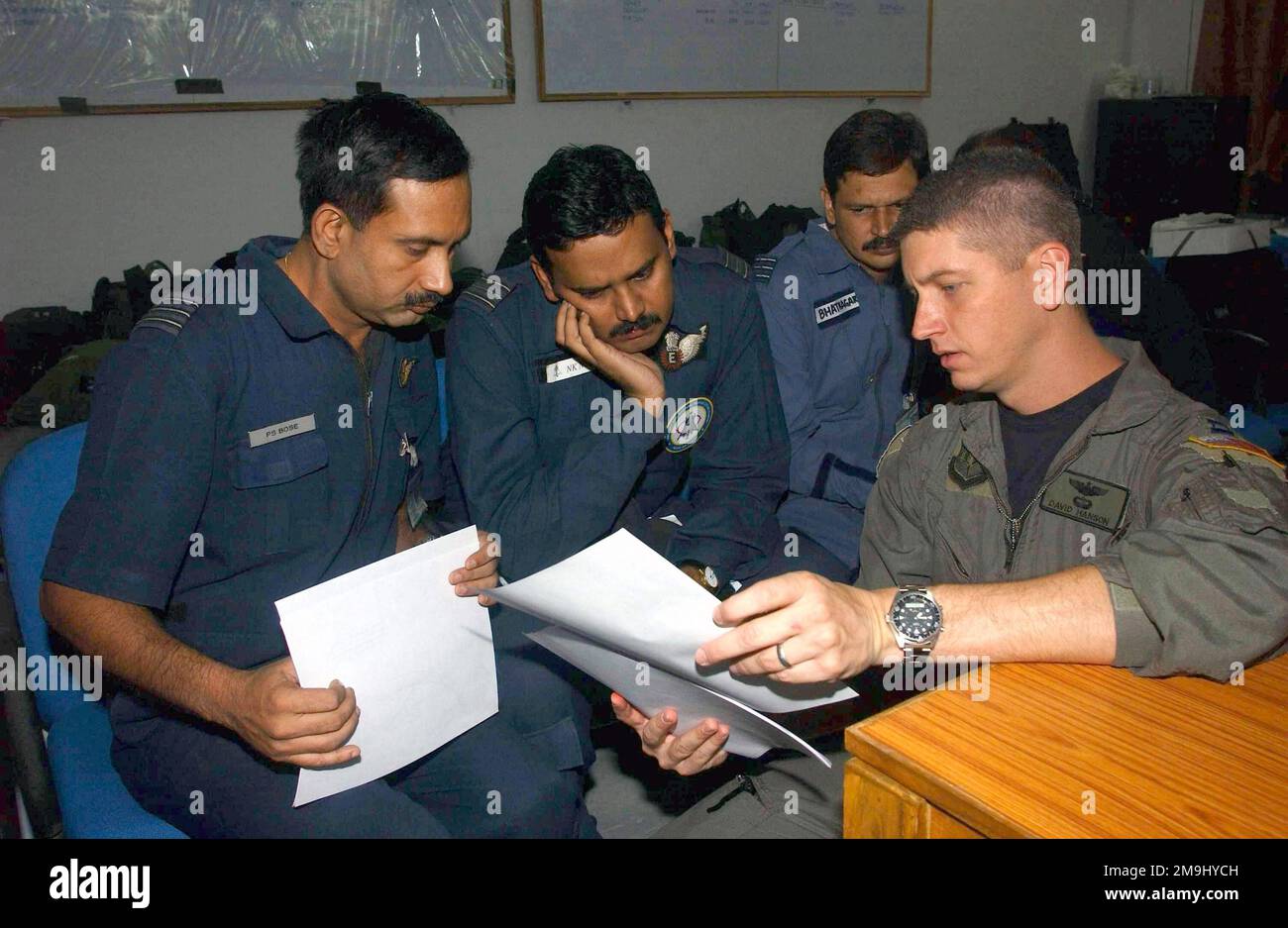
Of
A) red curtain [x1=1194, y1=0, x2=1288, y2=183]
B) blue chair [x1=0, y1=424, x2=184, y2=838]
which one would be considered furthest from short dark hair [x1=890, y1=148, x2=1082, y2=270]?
red curtain [x1=1194, y1=0, x2=1288, y2=183]

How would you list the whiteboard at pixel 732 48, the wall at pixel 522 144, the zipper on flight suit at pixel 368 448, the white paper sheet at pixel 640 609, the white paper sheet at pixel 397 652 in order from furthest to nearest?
the whiteboard at pixel 732 48, the wall at pixel 522 144, the zipper on flight suit at pixel 368 448, the white paper sheet at pixel 397 652, the white paper sheet at pixel 640 609

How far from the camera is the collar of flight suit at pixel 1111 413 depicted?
119 cm

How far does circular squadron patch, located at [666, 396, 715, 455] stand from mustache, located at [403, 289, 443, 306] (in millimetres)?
504

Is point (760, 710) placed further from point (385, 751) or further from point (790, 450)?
point (790, 450)

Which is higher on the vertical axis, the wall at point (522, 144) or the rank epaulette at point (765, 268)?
the wall at point (522, 144)

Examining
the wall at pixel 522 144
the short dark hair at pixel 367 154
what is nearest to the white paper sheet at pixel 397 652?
the short dark hair at pixel 367 154

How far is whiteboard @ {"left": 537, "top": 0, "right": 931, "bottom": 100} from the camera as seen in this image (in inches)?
153

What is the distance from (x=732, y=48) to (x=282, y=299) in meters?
3.37

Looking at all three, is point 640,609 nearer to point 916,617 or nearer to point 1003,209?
point 916,617

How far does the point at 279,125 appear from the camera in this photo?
11.3ft

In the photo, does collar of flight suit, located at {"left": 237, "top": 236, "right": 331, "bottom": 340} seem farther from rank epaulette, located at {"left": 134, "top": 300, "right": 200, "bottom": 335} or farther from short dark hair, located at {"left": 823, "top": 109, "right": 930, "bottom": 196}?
short dark hair, located at {"left": 823, "top": 109, "right": 930, "bottom": 196}

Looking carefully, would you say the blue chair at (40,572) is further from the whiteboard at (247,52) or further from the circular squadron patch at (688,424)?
the whiteboard at (247,52)
